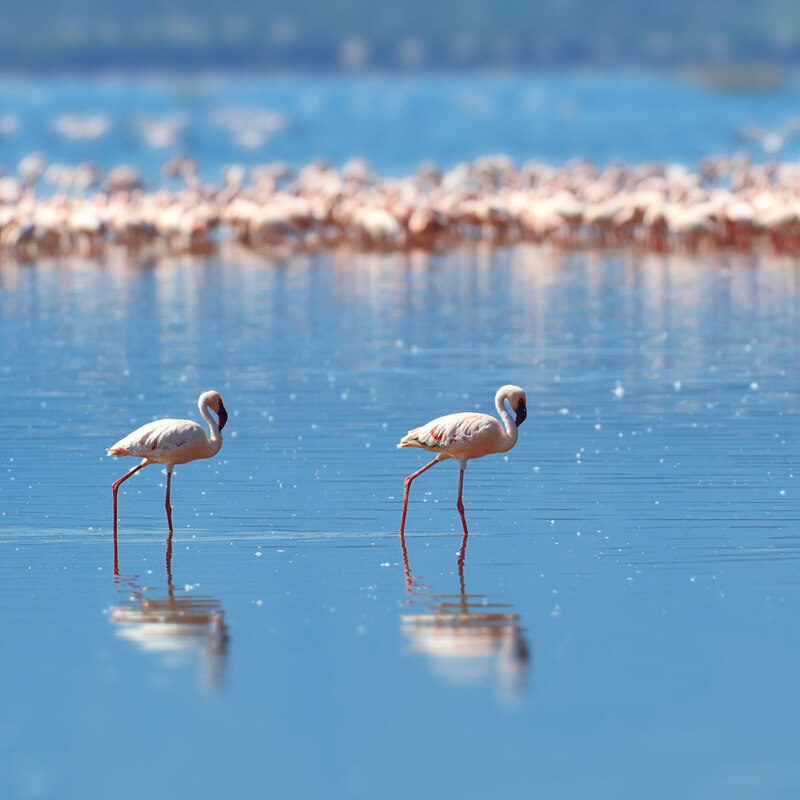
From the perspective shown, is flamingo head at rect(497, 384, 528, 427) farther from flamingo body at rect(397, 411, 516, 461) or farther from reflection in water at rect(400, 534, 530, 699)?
reflection in water at rect(400, 534, 530, 699)

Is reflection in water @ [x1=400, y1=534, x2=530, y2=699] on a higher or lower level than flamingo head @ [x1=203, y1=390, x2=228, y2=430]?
lower

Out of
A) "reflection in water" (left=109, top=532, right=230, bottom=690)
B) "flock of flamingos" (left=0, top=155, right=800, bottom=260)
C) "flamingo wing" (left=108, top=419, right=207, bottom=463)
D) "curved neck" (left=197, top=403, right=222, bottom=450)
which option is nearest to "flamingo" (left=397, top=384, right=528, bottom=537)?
"curved neck" (left=197, top=403, right=222, bottom=450)

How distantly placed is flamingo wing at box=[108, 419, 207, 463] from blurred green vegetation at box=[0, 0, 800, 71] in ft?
399

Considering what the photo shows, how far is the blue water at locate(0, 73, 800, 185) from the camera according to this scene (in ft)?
232

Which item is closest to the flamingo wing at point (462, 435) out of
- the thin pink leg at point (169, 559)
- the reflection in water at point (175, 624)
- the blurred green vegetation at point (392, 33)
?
the thin pink leg at point (169, 559)

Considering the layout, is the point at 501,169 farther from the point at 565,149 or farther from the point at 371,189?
the point at 565,149

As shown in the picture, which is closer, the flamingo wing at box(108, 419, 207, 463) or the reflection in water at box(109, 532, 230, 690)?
the reflection in water at box(109, 532, 230, 690)

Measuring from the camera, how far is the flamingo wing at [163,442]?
948 cm

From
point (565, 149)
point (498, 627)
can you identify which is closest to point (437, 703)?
point (498, 627)

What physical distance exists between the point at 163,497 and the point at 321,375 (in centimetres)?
464

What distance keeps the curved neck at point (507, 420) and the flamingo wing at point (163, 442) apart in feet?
4.42

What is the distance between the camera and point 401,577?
27.8ft

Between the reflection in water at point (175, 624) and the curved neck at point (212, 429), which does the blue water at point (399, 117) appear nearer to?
the curved neck at point (212, 429)

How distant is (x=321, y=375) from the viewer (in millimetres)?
14984
